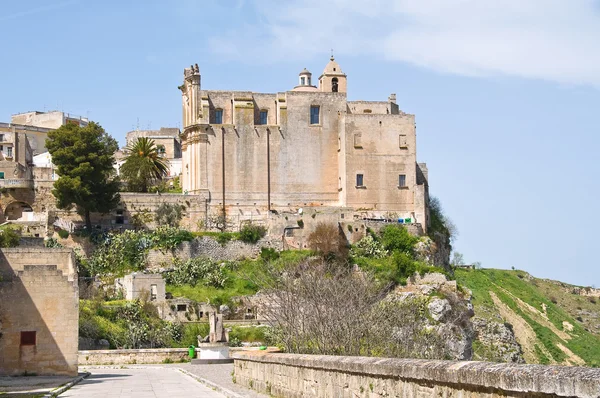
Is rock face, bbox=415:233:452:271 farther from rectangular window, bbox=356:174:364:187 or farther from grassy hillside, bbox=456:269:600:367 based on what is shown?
grassy hillside, bbox=456:269:600:367

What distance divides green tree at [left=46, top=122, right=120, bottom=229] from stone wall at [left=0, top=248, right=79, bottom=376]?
27331 mm

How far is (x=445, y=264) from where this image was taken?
64062mm

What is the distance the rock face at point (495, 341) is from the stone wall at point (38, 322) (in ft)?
105

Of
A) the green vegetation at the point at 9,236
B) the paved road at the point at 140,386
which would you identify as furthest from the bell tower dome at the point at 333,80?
the paved road at the point at 140,386

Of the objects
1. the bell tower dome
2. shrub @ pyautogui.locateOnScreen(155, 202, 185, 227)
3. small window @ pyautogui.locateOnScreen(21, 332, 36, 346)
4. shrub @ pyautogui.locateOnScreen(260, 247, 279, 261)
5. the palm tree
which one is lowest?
small window @ pyautogui.locateOnScreen(21, 332, 36, 346)

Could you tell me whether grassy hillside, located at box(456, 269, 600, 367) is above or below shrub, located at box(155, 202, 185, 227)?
below

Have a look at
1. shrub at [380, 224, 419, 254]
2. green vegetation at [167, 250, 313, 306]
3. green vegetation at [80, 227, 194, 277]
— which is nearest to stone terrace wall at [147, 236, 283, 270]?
green vegetation at [80, 227, 194, 277]

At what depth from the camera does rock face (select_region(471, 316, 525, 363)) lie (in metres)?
56.5

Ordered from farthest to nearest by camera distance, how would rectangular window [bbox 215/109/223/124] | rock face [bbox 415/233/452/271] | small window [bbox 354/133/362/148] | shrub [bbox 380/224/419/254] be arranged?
rectangular window [bbox 215/109/223/124] < small window [bbox 354/133/362/148] < rock face [bbox 415/233/452/271] < shrub [bbox 380/224/419/254]

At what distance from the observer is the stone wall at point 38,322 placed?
2781 cm

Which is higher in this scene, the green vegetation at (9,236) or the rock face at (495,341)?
the green vegetation at (9,236)

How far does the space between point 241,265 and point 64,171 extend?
1065 centimetres

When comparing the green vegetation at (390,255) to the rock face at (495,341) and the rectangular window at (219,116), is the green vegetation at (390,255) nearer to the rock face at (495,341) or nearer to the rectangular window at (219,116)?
the rock face at (495,341)

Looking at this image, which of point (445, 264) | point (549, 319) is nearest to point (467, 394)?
point (445, 264)
